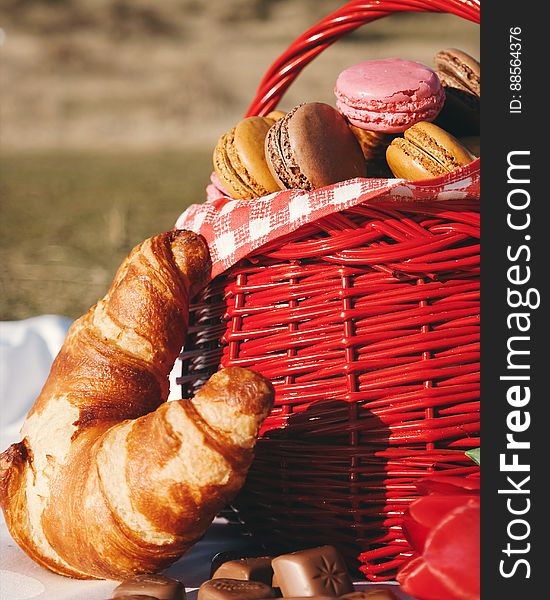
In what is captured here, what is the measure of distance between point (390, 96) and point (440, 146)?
0.08 meters

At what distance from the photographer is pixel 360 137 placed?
0.90 metres

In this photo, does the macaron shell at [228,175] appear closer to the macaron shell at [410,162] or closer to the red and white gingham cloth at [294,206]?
the red and white gingham cloth at [294,206]

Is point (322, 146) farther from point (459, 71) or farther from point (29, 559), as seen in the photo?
point (29, 559)

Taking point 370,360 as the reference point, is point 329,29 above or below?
above

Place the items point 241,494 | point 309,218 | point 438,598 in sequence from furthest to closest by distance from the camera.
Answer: point 241,494 < point 309,218 < point 438,598

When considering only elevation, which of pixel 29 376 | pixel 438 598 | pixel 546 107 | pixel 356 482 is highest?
pixel 29 376

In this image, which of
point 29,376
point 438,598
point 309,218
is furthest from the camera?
point 29,376

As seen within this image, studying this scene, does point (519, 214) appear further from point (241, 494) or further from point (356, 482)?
point (241, 494)

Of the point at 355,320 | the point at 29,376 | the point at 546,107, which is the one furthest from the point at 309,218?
the point at 29,376

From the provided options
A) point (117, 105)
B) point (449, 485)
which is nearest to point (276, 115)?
point (449, 485)

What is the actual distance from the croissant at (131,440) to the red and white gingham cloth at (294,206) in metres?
0.03

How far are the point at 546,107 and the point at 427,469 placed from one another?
345mm

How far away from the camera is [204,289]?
89 cm

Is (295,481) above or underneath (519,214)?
underneath
